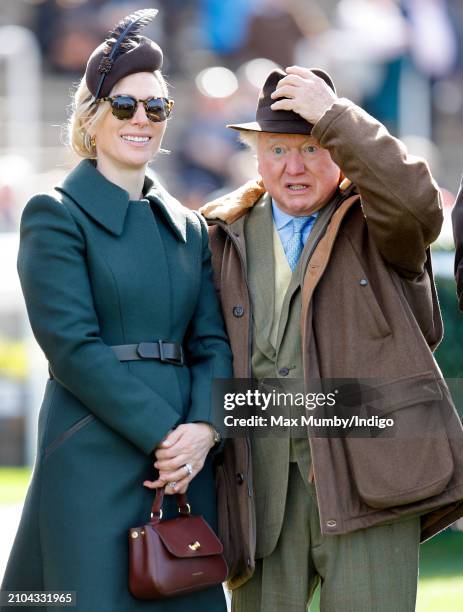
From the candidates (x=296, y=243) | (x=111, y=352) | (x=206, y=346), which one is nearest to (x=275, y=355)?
(x=206, y=346)

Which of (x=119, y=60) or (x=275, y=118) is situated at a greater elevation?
(x=119, y=60)

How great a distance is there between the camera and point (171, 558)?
11.4ft

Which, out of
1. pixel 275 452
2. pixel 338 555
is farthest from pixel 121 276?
pixel 338 555

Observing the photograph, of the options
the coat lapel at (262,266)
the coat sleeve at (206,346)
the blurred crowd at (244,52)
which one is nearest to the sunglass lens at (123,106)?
the coat sleeve at (206,346)

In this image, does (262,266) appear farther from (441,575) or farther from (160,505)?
(441,575)

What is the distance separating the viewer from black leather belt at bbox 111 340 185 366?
3.63 m

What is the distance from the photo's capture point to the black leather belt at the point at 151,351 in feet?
11.9

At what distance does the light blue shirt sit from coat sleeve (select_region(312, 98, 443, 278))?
0.93 feet

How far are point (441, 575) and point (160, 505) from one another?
3010 mm

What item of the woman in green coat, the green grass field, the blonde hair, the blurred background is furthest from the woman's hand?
the blurred background

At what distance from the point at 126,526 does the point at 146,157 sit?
1.09 metres

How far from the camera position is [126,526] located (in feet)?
11.8

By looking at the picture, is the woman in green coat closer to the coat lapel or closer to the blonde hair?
the blonde hair

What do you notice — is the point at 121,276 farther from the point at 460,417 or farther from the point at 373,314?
the point at 460,417
